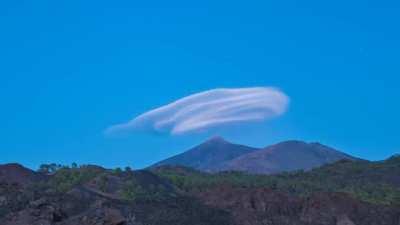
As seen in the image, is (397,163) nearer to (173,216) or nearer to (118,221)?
(173,216)

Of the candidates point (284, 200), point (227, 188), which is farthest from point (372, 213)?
point (227, 188)

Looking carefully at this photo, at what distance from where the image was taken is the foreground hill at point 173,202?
48.5 meters

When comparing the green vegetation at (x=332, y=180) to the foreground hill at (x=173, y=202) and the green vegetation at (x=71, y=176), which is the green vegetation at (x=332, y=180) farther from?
the green vegetation at (x=71, y=176)

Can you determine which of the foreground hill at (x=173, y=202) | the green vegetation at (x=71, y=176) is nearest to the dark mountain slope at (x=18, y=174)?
the foreground hill at (x=173, y=202)

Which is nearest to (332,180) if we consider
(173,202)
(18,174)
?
(18,174)

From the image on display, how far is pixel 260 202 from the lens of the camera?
65.5m

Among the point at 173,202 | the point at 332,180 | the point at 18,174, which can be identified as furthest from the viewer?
the point at 332,180

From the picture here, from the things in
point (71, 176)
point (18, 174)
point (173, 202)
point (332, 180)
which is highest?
point (332, 180)

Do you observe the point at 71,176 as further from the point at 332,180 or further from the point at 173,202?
the point at 332,180

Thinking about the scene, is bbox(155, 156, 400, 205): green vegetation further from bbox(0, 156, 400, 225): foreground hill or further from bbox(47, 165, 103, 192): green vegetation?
bbox(47, 165, 103, 192): green vegetation

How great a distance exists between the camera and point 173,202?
62.5 metres

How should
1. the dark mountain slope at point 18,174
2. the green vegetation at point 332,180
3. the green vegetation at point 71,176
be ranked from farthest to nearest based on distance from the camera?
1. the green vegetation at point 332,180
2. the dark mountain slope at point 18,174
3. the green vegetation at point 71,176

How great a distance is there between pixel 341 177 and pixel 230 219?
44.9 m

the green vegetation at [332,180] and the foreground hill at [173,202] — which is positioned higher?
the green vegetation at [332,180]
